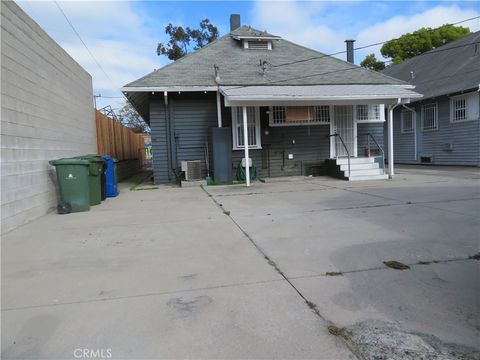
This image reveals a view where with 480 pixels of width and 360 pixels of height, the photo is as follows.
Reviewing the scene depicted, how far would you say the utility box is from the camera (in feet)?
38.5

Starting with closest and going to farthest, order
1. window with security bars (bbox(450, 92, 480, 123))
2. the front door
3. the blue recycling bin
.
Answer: the blue recycling bin
the front door
window with security bars (bbox(450, 92, 480, 123))

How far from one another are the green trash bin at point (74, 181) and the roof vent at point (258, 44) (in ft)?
30.2

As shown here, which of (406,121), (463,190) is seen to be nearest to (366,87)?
(463,190)

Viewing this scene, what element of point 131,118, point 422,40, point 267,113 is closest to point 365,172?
point 267,113

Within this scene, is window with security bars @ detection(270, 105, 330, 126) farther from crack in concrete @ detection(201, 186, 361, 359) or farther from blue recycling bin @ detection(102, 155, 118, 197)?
crack in concrete @ detection(201, 186, 361, 359)

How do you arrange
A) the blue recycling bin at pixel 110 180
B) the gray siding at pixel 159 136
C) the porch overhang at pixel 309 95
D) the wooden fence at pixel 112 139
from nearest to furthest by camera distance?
the blue recycling bin at pixel 110 180, the porch overhang at pixel 309 95, the gray siding at pixel 159 136, the wooden fence at pixel 112 139

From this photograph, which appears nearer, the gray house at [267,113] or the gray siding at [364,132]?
the gray house at [267,113]

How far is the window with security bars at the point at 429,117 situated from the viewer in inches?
696

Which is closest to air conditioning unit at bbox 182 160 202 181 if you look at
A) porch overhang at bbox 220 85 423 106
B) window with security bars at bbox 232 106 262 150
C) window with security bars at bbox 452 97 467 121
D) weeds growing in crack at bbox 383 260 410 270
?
window with security bars at bbox 232 106 262 150

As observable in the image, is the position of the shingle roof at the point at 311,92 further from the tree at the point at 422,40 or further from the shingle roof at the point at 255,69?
the tree at the point at 422,40

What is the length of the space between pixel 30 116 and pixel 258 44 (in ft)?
33.3
